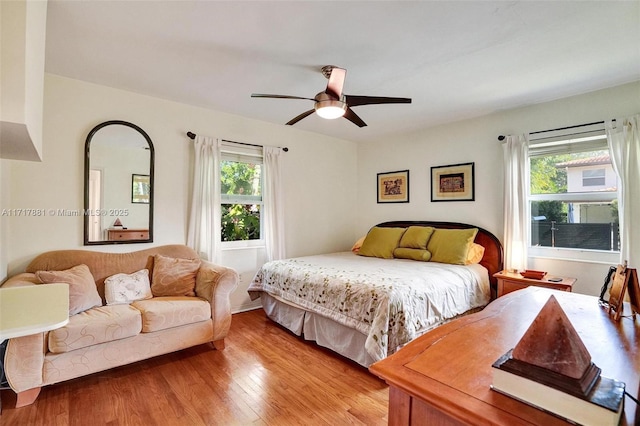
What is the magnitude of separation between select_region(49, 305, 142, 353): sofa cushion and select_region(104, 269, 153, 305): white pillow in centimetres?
17

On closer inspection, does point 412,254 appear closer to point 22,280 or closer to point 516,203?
point 516,203

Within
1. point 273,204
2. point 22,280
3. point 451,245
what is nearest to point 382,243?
point 451,245

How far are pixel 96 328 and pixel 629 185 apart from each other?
15.0ft

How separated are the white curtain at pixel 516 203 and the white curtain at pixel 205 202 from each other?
11.1 feet

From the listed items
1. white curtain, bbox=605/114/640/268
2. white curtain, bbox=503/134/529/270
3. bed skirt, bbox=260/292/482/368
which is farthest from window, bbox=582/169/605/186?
bed skirt, bbox=260/292/482/368

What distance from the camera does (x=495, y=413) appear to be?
2.04 feet

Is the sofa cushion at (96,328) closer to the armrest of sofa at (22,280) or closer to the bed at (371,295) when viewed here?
the armrest of sofa at (22,280)

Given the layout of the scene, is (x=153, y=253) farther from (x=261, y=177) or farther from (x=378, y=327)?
(x=378, y=327)

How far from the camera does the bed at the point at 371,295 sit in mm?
2295

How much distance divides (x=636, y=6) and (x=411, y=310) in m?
2.39

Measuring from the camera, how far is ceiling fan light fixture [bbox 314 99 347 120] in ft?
8.11

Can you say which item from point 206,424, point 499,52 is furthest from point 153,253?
point 499,52

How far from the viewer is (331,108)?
2.51m

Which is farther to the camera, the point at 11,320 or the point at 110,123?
the point at 110,123
